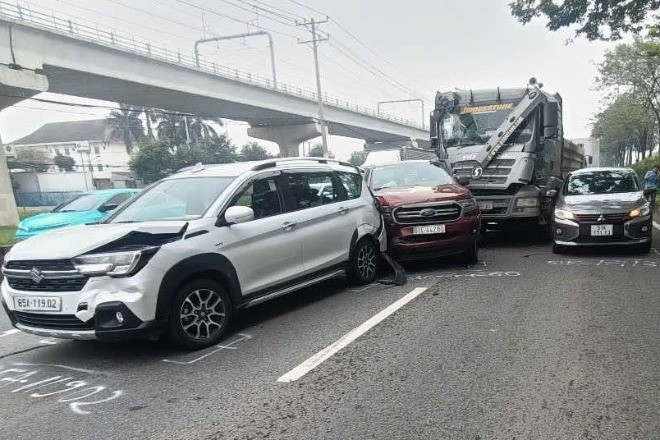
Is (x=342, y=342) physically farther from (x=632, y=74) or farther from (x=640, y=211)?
(x=632, y=74)

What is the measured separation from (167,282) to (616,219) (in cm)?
724

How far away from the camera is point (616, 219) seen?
858 cm

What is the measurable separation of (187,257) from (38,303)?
51.7 inches

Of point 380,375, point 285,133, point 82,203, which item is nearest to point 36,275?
point 380,375

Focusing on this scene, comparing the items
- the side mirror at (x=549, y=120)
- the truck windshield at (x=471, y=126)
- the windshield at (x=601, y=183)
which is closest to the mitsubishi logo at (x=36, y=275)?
the windshield at (x=601, y=183)

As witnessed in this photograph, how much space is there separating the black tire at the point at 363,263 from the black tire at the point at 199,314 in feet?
7.65

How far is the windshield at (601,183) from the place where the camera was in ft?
31.9

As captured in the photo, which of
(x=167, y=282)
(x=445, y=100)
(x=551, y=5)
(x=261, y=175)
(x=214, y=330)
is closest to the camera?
(x=167, y=282)

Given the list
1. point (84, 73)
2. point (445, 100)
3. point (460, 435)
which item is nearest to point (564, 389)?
point (460, 435)

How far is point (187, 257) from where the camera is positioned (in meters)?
4.81

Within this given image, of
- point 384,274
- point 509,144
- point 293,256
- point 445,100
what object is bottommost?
point 384,274

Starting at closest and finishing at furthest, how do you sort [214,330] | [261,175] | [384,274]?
[214,330], [261,175], [384,274]

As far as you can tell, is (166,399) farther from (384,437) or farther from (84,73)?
(84,73)

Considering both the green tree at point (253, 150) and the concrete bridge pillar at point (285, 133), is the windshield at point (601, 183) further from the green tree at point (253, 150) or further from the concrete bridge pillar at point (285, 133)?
the green tree at point (253, 150)
